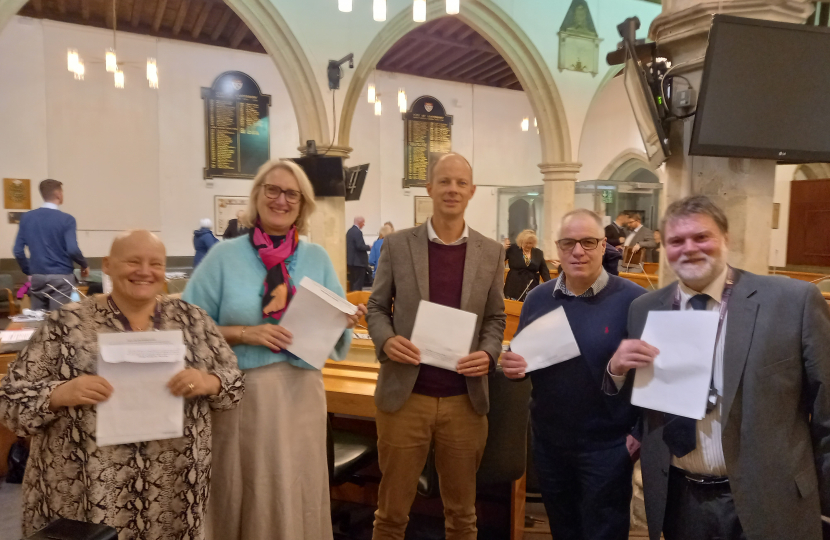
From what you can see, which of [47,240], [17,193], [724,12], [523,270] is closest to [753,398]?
[724,12]

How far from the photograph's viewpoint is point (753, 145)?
219 centimetres

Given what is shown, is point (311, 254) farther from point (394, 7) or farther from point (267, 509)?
point (394, 7)

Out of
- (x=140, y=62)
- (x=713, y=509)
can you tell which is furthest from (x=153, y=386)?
(x=140, y=62)

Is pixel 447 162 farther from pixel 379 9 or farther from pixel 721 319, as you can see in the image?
pixel 379 9

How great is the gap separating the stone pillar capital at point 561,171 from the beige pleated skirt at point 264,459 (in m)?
7.59

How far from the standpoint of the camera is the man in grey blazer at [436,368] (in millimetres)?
1783

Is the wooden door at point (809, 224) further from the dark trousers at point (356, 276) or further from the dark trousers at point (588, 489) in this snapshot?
the dark trousers at point (588, 489)

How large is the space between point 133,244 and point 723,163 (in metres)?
2.46

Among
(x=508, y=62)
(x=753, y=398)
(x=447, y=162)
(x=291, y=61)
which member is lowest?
(x=753, y=398)

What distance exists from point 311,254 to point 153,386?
63 centimetres

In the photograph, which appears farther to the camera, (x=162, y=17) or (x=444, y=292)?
(x=162, y=17)

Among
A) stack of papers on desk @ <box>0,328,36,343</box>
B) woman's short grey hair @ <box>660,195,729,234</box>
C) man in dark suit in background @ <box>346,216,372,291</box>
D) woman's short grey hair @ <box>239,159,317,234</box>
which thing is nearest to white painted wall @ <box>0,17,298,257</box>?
man in dark suit in background @ <box>346,216,372,291</box>

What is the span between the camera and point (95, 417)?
4.46 ft

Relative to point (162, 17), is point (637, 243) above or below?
below
